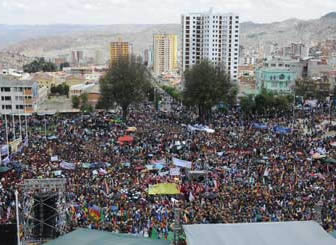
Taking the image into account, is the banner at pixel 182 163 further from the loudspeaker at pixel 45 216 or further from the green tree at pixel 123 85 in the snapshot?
the green tree at pixel 123 85

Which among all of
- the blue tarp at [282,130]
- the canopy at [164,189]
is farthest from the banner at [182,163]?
the blue tarp at [282,130]

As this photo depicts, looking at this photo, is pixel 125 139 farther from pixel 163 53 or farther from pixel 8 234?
pixel 163 53

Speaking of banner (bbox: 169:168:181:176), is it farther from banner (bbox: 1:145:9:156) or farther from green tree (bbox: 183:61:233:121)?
green tree (bbox: 183:61:233:121)

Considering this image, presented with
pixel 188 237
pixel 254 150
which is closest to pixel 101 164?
pixel 254 150

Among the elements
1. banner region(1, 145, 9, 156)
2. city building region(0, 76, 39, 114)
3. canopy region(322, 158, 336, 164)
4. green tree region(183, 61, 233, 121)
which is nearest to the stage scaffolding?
banner region(1, 145, 9, 156)

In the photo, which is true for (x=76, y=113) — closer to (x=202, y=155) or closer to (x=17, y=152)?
(x=17, y=152)

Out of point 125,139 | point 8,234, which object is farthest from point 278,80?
point 8,234
